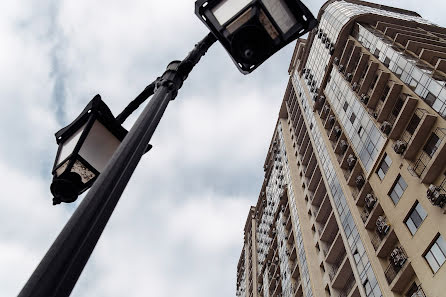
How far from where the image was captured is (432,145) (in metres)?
22.6

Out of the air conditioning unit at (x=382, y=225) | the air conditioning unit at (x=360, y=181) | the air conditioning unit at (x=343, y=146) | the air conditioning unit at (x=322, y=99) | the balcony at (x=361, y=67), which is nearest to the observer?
the air conditioning unit at (x=382, y=225)

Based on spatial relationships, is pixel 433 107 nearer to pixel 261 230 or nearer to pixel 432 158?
pixel 432 158

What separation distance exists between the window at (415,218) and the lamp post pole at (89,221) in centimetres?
2139

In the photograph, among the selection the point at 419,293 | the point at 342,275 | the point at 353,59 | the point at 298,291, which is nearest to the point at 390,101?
the point at 353,59

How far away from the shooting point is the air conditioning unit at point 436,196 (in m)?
19.7

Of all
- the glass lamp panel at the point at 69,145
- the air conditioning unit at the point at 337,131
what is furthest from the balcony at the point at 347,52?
the glass lamp panel at the point at 69,145

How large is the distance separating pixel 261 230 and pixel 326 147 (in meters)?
28.0

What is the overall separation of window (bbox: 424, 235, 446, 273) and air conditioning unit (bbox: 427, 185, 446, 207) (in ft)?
5.58

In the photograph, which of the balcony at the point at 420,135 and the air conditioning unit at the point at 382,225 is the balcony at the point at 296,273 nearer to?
the air conditioning unit at the point at 382,225

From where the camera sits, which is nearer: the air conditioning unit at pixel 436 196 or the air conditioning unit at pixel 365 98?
the air conditioning unit at pixel 436 196

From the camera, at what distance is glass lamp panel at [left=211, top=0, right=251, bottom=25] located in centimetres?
386

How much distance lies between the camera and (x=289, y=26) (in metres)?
Result: 3.94

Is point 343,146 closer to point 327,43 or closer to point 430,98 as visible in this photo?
point 430,98

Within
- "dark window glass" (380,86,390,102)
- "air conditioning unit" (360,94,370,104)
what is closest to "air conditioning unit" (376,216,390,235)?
"dark window glass" (380,86,390,102)
